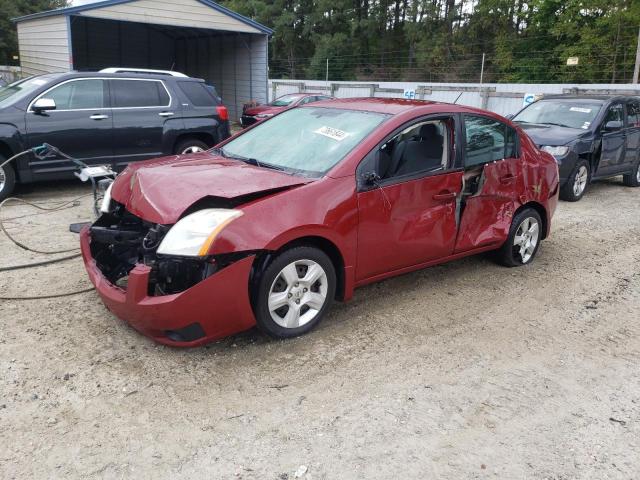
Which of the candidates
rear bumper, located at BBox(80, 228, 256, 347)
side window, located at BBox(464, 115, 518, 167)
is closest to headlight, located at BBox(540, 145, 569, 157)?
side window, located at BBox(464, 115, 518, 167)

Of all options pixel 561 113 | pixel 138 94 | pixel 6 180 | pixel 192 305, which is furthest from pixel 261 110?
pixel 192 305

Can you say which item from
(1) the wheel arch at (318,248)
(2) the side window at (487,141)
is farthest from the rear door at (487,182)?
(1) the wheel arch at (318,248)

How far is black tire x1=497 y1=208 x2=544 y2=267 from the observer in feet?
17.9

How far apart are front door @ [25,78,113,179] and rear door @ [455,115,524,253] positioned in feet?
17.9

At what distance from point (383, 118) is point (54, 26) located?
49.1 ft

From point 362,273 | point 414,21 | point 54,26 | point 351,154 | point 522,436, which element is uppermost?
point 414,21

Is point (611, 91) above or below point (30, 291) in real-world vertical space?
above

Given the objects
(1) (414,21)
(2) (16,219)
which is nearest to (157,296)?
(2) (16,219)

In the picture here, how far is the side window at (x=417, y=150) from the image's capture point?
4262 millimetres

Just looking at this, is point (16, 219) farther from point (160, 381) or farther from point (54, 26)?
point (54, 26)

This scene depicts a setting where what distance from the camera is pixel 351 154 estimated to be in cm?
407

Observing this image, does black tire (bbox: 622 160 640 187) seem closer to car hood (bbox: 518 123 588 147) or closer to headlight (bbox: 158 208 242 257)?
car hood (bbox: 518 123 588 147)

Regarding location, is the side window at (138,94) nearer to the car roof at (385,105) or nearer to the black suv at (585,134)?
the car roof at (385,105)

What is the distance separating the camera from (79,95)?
7969 mm
